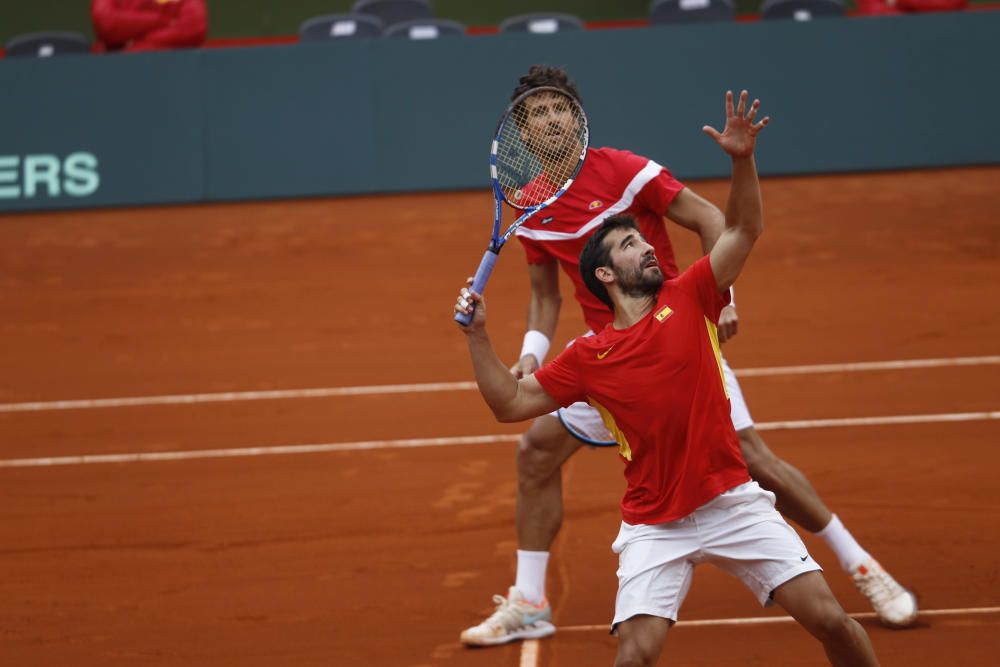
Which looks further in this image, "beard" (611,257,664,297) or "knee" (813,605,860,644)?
"beard" (611,257,664,297)

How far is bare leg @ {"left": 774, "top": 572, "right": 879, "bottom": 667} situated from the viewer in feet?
A: 13.7

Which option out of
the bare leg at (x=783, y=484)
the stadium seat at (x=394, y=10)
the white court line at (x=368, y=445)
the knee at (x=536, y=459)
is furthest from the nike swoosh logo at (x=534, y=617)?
the stadium seat at (x=394, y=10)

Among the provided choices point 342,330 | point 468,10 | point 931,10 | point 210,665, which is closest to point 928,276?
point 931,10

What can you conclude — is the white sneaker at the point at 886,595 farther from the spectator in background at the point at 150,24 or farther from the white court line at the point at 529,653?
the spectator in background at the point at 150,24

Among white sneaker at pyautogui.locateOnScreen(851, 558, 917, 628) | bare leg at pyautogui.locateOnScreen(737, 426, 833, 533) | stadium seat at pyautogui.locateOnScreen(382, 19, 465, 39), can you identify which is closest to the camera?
bare leg at pyautogui.locateOnScreen(737, 426, 833, 533)

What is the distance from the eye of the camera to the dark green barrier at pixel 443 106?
40.7 feet

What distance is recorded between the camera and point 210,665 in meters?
5.64

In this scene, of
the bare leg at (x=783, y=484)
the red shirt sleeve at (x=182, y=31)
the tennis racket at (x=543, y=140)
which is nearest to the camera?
the tennis racket at (x=543, y=140)

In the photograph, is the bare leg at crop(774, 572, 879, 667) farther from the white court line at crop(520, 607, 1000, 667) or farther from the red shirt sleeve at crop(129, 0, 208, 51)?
the red shirt sleeve at crop(129, 0, 208, 51)

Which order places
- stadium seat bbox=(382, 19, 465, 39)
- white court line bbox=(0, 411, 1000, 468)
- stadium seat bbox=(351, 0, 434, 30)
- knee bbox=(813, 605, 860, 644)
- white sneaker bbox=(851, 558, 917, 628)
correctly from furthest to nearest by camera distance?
stadium seat bbox=(351, 0, 434, 30), stadium seat bbox=(382, 19, 465, 39), white court line bbox=(0, 411, 1000, 468), white sneaker bbox=(851, 558, 917, 628), knee bbox=(813, 605, 860, 644)

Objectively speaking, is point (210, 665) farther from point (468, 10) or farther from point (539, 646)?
point (468, 10)

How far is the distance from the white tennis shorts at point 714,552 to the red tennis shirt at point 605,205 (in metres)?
1.17

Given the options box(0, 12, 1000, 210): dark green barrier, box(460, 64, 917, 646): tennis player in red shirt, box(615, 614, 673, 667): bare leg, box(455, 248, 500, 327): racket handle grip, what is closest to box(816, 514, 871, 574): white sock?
box(460, 64, 917, 646): tennis player in red shirt

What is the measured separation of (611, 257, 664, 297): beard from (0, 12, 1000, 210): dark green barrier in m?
8.12
